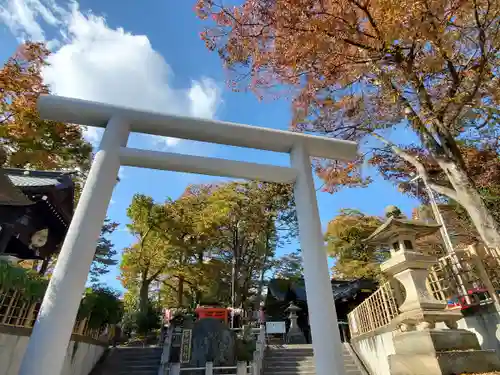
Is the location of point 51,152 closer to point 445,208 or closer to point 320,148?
point 320,148

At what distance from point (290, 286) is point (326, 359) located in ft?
68.4

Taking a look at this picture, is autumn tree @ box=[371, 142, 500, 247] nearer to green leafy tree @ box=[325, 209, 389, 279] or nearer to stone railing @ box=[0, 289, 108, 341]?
green leafy tree @ box=[325, 209, 389, 279]

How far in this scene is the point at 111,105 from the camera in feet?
11.8

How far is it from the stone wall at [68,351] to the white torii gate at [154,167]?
3409 millimetres

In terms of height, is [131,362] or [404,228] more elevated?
[404,228]

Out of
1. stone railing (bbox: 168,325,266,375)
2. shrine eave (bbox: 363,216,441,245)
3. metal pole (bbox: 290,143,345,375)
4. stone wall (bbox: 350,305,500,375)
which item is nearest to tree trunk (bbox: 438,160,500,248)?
shrine eave (bbox: 363,216,441,245)

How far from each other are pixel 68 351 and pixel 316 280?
837 centimetres

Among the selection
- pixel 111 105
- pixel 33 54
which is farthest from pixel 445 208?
pixel 33 54

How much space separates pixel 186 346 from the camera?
38.6ft

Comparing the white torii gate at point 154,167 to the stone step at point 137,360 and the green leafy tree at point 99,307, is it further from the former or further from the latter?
the stone step at point 137,360

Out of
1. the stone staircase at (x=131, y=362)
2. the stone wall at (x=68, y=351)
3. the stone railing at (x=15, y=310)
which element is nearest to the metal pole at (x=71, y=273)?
the stone railing at (x=15, y=310)

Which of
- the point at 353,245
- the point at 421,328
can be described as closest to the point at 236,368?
the point at 421,328

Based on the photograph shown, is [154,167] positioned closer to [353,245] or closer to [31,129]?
[31,129]

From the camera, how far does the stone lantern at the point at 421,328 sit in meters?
4.70
